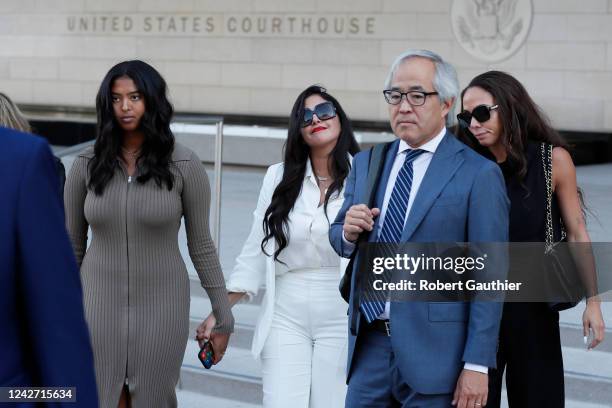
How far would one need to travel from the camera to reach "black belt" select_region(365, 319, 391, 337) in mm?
3818

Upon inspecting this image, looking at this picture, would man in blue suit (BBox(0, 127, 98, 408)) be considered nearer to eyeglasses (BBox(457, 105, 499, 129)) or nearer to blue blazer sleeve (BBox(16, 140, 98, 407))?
blue blazer sleeve (BBox(16, 140, 98, 407))

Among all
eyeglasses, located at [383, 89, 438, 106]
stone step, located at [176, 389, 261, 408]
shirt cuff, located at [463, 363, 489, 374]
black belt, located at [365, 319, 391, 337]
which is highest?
eyeglasses, located at [383, 89, 438, 106]

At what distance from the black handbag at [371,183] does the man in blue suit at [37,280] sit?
176 centimetres

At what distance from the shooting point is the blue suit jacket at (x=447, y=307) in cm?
371

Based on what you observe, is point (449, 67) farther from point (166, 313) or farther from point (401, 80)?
point (166, 313)

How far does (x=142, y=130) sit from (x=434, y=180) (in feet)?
4.54

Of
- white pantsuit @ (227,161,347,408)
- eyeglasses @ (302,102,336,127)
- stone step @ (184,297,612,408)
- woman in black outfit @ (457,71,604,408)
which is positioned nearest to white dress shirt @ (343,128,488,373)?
woman in black outfit @ (457,71,604,408)

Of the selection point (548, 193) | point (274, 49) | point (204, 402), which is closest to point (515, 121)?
point (548, 193)

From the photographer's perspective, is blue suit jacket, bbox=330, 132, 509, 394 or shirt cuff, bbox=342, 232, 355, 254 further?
shirt cuff, bbox=342, 232, 355, 254

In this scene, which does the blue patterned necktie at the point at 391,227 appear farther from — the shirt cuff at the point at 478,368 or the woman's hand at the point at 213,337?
the woman's hand at the point at 213,337

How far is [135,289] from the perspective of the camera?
450 centimetres

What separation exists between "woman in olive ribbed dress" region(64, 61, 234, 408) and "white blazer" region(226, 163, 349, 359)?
0.46m

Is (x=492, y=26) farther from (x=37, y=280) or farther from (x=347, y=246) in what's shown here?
(x=37, y=280)

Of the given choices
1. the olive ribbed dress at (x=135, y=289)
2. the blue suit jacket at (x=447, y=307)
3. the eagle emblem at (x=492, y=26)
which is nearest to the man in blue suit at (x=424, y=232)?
the blue suit jacket at (x=447, y=307)
